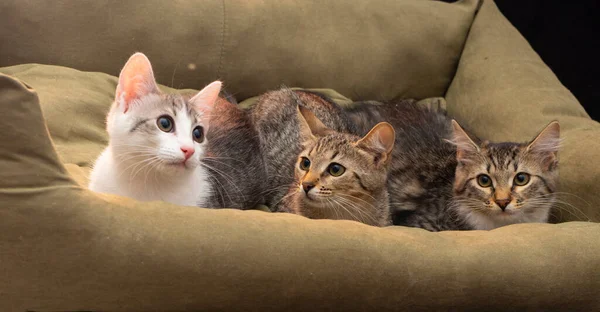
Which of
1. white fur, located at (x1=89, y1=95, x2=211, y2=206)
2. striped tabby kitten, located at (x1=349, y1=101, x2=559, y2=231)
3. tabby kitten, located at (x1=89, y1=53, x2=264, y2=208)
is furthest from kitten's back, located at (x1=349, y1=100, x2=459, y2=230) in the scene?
white fur, located at (x1=89, y1=95, x2=211, y2=206)

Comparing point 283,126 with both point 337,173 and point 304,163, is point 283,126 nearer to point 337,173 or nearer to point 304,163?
point 304,163

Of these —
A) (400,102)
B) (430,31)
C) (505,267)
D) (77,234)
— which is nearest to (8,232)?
(77,234)

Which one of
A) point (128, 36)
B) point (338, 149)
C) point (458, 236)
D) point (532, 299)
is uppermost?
point (128, 36)

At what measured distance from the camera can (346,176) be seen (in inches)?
88.9

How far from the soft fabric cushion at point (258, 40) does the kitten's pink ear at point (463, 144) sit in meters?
1.05

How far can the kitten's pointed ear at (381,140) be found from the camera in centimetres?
225

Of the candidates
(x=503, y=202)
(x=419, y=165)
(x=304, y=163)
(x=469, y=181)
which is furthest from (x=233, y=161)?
(x=503, y=202)

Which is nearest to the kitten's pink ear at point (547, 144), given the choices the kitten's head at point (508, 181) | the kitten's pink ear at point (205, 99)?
the kitten's head at point (508, 181)

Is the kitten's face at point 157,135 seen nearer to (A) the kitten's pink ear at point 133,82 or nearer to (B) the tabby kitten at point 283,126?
(A) the kitten's pink ear at point 133,82

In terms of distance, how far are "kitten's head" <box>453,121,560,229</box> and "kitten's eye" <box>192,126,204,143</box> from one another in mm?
904

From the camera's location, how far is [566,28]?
407 centimetres

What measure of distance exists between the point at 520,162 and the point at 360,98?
48.2 inches

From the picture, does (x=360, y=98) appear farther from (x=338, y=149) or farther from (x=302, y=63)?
(x=338, y=149)

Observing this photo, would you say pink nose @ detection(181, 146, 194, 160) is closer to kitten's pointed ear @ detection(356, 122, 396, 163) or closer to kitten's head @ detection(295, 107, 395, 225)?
kitten's head @ detection(295, 107, 395, 225)
